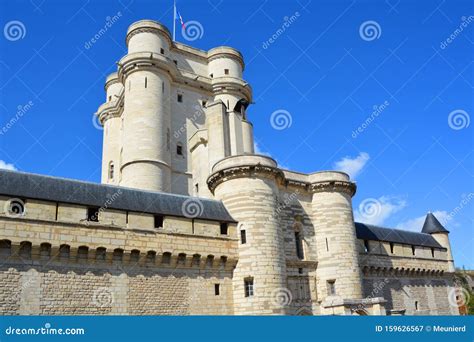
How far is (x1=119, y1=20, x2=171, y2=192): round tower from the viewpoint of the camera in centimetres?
2641

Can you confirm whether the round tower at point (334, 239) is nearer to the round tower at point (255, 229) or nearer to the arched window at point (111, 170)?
the round tower at point (255, 229)

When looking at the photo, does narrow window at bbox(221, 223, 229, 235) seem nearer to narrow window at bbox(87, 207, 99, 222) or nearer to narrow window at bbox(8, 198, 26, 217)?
narrow window at bbox(87, 207, 99, 222)

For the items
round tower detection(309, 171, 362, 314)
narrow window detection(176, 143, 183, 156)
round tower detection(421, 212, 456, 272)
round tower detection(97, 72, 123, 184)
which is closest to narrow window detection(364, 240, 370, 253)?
round tower detection(309, 171, 362, 314)

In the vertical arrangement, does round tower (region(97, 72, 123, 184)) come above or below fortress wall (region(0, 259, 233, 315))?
above

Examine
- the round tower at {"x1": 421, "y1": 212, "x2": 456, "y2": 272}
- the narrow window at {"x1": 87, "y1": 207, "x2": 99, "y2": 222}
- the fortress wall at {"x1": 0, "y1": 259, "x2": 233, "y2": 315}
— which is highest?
the round tower at {"x1": 421, "y1": 212, "x2": 456, "y2": 272}

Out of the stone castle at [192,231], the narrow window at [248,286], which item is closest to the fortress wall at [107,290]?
the stone castle at [192,231]

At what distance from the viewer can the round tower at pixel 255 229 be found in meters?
18.6

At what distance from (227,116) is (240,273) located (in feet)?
39.9

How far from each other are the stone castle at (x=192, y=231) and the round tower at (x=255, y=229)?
5cm

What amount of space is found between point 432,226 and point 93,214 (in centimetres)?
2880

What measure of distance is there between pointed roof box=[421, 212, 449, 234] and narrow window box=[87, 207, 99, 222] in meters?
28.4

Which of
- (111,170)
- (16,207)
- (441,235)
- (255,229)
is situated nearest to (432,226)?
(441,235)

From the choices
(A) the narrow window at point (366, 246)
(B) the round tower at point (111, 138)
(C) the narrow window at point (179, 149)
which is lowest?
(A) the narrow window at point (366, 246)
